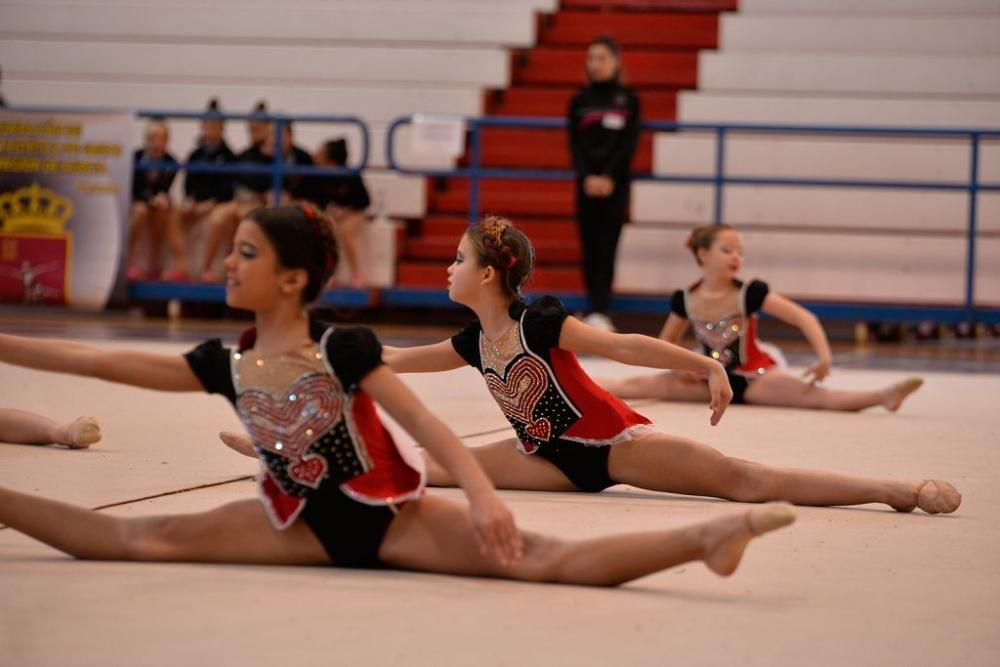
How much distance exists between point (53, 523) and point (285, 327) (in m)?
0.55

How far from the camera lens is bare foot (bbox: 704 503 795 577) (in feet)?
7.76

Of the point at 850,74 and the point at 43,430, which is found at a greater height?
the point at 850,74

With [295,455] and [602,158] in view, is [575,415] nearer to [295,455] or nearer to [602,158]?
[295,455]

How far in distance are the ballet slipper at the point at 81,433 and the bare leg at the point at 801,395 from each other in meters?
2.93

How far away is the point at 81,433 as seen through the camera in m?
4.16

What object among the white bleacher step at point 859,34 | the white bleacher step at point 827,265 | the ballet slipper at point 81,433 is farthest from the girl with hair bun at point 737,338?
the white bleacher step at point 859,34

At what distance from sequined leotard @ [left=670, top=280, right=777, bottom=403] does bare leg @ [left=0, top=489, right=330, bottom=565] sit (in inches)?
129

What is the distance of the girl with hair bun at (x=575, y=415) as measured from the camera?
344 cm

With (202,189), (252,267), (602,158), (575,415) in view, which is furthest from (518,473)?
(202,189)

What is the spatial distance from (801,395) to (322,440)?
3.76 metres

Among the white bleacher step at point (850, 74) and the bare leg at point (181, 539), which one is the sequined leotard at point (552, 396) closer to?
the bare leg at point (181, 539)

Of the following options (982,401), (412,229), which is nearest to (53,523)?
(982,401)

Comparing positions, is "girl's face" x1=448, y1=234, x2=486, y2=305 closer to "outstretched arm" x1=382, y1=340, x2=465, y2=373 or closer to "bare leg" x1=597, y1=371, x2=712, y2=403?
"outstretched arm" x1=382, y1=340, x2=465, y2=373

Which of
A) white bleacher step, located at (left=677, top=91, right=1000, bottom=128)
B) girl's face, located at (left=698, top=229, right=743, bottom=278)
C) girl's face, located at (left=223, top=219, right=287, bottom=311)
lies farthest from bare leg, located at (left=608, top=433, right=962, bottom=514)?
white bleacher step, located at (left=677, top=91, right=1000, bottom=128)
